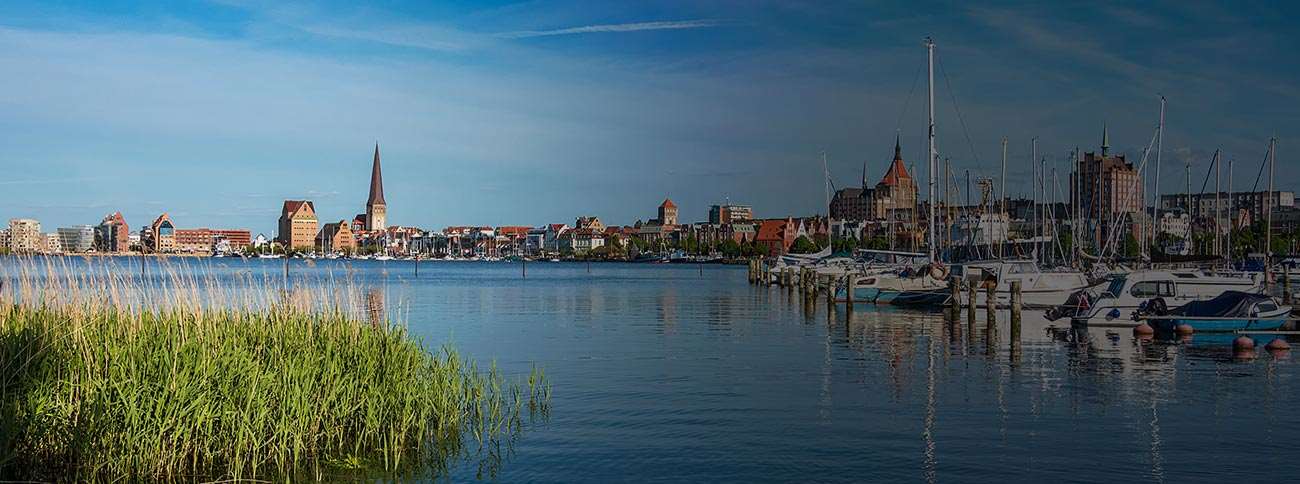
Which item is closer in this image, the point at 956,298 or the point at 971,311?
the point at 971,311

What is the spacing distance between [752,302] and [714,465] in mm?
46214

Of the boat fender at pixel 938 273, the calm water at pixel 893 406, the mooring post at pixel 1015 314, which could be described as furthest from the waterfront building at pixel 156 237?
the boat fender at pixel 938 273

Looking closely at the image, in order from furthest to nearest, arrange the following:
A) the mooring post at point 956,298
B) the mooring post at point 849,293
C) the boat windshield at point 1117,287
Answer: the mooring post at point 956,298 < the mooring post at point 849,293 < the boat windshield at point 1117,287

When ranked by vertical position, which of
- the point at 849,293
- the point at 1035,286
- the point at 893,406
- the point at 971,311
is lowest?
→ the point at 893,406

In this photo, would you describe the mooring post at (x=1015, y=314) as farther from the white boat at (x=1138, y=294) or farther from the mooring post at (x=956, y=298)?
the mooring post at (x=956, y=298)

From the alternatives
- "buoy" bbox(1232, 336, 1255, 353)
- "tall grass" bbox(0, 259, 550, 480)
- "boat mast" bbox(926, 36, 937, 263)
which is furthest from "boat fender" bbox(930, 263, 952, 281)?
"tall grass" bbox(0, 259, 550, 480)

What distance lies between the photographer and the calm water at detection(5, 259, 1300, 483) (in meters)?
15.7

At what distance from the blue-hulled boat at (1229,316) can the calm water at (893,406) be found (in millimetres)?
1831

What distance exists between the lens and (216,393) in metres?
13.5

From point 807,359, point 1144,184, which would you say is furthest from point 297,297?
point 1144,184

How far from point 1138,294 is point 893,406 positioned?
72.9 feet

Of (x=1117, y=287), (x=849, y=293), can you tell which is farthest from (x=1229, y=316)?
(x=849, y=293)

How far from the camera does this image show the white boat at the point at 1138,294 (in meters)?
38.1

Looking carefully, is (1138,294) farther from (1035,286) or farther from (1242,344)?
(1035,286)
